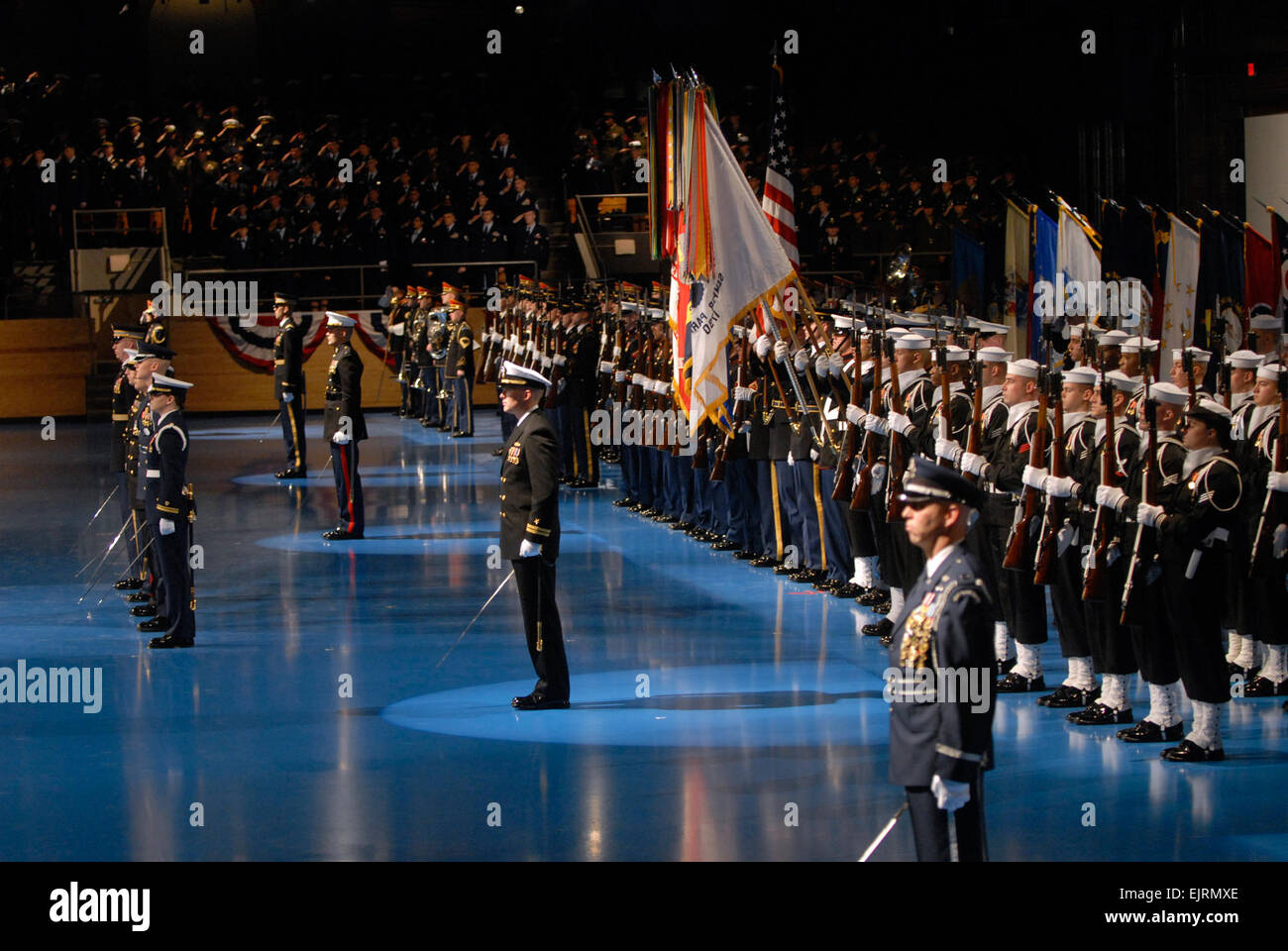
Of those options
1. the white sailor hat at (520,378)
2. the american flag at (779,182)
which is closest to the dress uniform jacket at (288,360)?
the american flag at (779,182)

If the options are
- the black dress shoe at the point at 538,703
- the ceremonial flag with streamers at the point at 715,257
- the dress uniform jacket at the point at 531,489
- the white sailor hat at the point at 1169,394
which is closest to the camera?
the white sailor hat at the point at 1169,394

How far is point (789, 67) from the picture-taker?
27719mm

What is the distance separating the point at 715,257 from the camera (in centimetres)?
1034

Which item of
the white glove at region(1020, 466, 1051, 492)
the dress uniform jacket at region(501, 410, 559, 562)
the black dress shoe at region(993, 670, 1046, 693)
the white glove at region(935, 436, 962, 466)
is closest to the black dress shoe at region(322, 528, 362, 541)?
the dress uniform jacket at region(501, 410, 559, 562)

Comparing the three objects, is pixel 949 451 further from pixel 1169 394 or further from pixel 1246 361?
pixel 1246 361

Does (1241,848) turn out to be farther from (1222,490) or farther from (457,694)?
(457,694)

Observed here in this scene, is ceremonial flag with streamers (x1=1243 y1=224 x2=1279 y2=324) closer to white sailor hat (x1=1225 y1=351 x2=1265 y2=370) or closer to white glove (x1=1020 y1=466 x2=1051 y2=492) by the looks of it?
white sailor hat (x1=1225 y1=351 x2=1265 y2=370)

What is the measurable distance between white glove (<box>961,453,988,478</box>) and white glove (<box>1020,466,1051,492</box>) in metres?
0.62

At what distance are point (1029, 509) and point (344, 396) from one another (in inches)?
275

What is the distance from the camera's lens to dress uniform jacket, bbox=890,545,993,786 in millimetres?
4422

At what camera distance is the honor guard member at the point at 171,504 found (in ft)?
29.8

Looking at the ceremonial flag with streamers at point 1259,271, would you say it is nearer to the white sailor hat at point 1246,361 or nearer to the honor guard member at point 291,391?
the white sailor hat at point 1246,361

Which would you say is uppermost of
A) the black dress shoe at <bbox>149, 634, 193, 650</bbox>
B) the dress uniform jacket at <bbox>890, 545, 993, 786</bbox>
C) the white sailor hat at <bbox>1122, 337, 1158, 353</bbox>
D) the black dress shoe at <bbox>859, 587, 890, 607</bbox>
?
the white sailor hat at <bbox>1122, 337, 1158, 353</bbox>

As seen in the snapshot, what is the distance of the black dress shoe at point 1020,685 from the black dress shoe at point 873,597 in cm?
194
